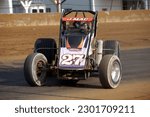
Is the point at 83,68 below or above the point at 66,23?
below

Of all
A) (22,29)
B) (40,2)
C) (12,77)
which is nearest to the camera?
(12,77)

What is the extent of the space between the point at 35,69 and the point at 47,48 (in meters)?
1.28

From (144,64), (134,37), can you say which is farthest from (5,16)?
(144,64)

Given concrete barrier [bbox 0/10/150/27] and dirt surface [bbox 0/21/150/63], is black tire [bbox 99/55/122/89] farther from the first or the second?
concrete barrier [bbox 0/10/150/27]

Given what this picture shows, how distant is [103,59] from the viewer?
1462 cm

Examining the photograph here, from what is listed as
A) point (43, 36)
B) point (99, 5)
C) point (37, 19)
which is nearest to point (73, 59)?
point (43, 36)

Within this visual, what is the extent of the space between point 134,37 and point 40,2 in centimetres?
2396

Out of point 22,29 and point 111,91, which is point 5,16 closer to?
point 22,29

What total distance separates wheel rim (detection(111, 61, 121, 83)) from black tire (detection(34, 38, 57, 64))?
2219mm

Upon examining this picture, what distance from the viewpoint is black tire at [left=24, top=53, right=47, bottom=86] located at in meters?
15.1

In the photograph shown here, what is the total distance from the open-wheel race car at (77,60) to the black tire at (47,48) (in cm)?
35

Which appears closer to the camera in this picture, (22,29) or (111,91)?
(111,91)

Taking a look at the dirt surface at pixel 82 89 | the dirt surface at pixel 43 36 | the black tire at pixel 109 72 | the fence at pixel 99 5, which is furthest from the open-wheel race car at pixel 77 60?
the fence at pixel 99 5

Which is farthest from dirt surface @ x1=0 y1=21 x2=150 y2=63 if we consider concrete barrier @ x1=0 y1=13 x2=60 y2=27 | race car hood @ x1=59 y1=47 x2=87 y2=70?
race car hood @ x1=59 y1=47 x2=87 y2=70
